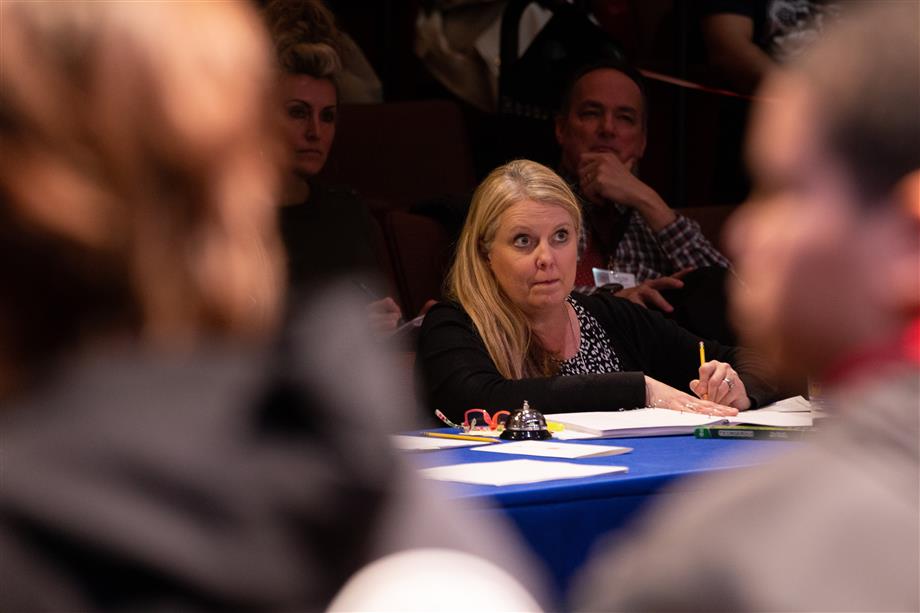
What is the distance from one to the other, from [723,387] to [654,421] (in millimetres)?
485

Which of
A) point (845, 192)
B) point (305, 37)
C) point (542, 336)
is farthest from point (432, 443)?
point (305, 37)

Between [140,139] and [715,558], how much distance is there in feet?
1.02

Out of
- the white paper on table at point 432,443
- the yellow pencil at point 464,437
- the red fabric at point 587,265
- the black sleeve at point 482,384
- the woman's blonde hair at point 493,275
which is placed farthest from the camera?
the red fabric at point 587,265

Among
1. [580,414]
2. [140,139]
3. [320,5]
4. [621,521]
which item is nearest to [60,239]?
[140,139]

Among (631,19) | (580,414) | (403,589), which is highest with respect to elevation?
(631,19)

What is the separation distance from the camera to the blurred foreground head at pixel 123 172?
0.57 m

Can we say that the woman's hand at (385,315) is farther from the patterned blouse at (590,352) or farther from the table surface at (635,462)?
the table surface at (635,462)

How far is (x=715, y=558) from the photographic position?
0.53 m

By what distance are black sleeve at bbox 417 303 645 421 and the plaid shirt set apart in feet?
3.52

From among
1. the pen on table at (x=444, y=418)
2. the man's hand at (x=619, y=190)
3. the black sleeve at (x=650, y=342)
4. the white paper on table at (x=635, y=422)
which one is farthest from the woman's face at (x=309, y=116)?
the white paper on table at (x=635, y=422)

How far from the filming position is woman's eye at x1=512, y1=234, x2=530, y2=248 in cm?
322

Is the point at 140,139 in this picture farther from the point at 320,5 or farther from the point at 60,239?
the point at 320,5

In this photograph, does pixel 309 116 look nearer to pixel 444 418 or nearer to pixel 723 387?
pixel 444 418

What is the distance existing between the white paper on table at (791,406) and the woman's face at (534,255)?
2.01 feet
